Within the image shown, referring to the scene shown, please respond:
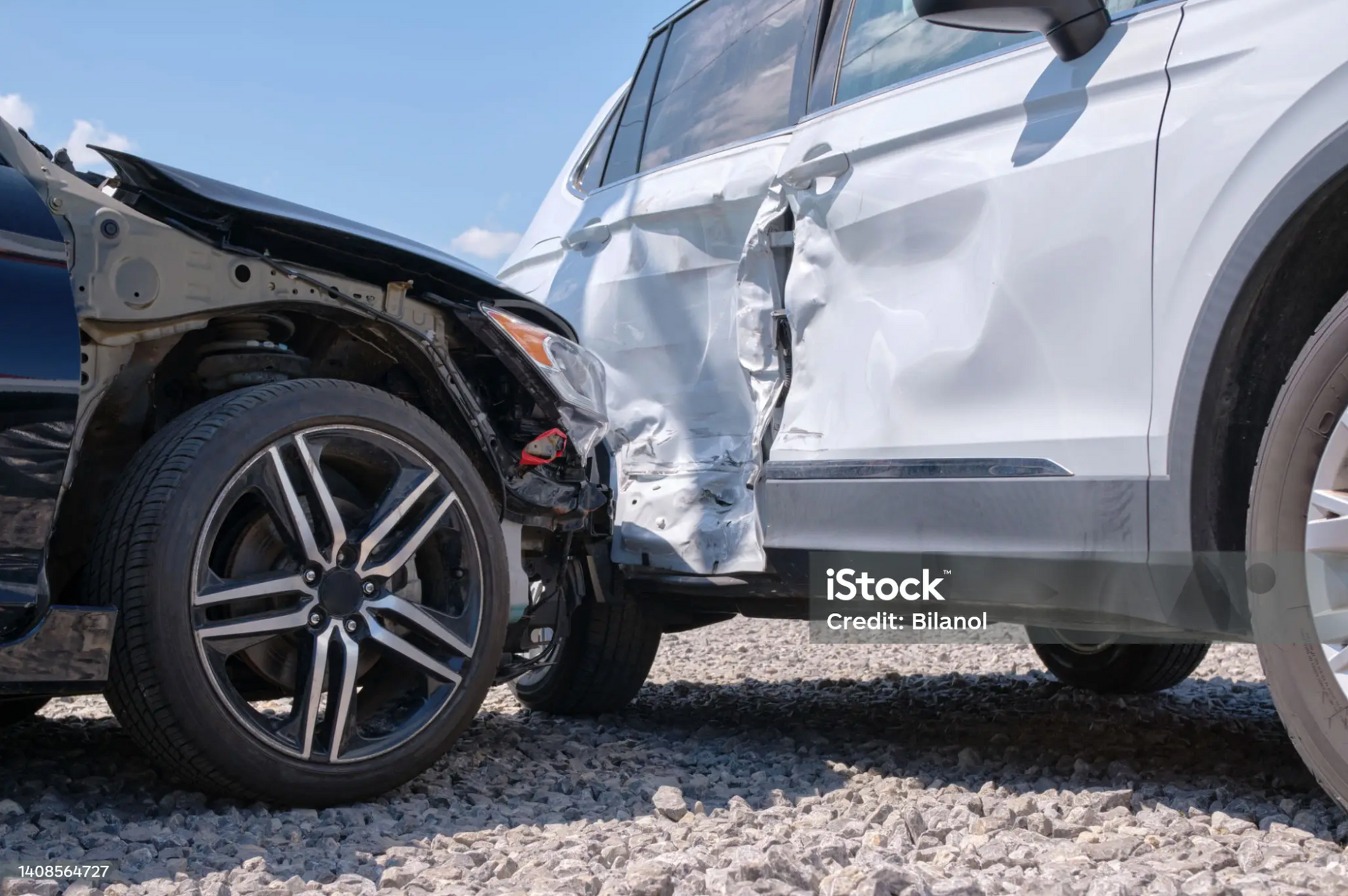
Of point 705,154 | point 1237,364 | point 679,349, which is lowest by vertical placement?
point 1237,364

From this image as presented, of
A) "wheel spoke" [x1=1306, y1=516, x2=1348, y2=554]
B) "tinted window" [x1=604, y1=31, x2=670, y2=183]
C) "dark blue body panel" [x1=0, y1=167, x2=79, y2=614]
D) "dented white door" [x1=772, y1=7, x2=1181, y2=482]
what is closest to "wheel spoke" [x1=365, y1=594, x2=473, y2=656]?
"dark blue body panel" [x1=0, y1=167, x2=79, y2=614]

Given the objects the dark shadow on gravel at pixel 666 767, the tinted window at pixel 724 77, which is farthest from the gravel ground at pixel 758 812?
the tinted window at pixel 724 77

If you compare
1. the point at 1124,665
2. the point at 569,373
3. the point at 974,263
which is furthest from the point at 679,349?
the point at 1124,665

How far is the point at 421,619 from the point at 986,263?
141cm

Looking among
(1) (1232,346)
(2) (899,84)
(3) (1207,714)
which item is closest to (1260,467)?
(1) (1232,346)

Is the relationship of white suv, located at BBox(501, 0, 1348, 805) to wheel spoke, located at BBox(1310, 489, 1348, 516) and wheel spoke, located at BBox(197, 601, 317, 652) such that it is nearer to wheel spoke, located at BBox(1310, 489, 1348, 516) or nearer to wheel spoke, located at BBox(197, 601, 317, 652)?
wheel spoke, located at BBox(1310, 489, 1348, 516)

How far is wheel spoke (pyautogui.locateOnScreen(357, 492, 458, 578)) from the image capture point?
2.55 metres

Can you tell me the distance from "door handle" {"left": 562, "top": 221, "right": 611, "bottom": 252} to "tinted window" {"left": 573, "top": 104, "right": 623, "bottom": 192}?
22 cm

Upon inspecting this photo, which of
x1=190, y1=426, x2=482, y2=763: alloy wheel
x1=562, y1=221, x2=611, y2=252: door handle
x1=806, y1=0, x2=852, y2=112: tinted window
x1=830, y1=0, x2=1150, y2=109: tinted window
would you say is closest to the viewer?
x1=190, y1=426, x2=482, y2=763: alloy wheel

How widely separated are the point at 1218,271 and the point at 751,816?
133 cm

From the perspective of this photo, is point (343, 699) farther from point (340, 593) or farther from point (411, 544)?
point (411, 544)

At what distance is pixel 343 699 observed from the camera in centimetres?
248

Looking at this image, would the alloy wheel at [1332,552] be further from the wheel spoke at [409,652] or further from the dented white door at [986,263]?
the wheel spoke at [409,652]

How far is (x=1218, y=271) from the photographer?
2.13 metres
